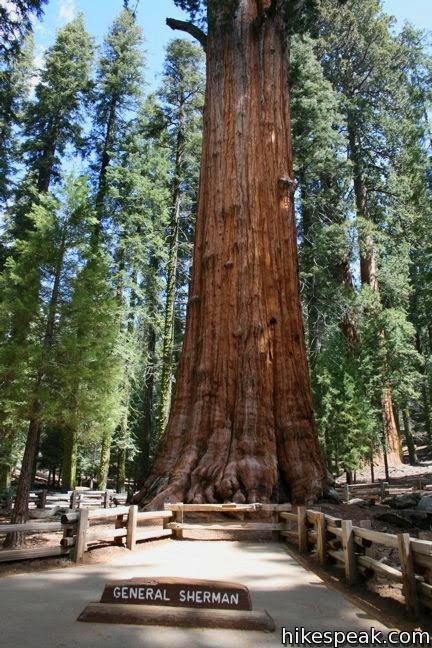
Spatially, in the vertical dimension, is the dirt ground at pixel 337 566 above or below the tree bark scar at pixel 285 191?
below

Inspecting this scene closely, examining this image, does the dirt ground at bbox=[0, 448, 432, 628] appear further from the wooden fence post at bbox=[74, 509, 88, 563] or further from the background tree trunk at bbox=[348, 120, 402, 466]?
the background tree trunk at bbox=[348, 120, 402, 466]

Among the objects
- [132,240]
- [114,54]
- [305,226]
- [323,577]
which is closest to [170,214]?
[132,240]

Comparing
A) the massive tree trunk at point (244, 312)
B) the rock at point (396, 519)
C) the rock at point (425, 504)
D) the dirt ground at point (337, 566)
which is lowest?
the dirt ground at point (337, 566)

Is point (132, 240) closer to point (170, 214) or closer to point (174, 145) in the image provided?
point (170, 214)

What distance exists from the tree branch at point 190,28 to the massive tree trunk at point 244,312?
441mm

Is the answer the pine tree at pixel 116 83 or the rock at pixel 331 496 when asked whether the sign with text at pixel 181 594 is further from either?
the pine tree at pixel 116 83

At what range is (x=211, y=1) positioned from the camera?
12375 mm

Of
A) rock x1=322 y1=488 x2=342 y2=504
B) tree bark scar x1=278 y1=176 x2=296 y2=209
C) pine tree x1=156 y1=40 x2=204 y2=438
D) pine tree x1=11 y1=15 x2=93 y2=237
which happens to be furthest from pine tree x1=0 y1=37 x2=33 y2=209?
rock x1=322 y1=488 x2=342 y2=504

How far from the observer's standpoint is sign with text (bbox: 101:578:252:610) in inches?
150

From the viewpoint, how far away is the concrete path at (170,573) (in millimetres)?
3334

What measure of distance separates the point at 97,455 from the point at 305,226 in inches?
821

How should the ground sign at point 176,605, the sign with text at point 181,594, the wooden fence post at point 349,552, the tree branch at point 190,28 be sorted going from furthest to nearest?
the tree branch at point 190,28
the wooden fence post at point 349,552
the sign with text at point 181,594
the ground sign at point 176,605

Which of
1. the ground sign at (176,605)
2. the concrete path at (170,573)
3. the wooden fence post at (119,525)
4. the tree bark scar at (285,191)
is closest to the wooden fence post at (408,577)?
the concrete path at (170,573)

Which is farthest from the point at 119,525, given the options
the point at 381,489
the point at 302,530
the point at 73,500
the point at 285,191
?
the point at 381,489
